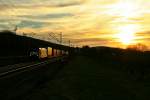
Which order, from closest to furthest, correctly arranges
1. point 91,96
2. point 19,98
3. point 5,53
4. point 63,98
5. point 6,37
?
point 19,98 → point 63,98 → point 91,96 → point 5,53 → point 6,37

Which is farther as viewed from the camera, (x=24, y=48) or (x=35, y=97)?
(x=24, y=48)

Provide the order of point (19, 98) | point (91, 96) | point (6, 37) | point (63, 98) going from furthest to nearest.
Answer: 1. point (6, 37)
2. point (91, 96)
3. point (63, 98)
4. point (19, 98)

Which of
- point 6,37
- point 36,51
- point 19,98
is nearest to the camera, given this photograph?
point 19,98

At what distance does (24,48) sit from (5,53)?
1151cm

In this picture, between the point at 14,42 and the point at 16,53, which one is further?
the point at 14,42

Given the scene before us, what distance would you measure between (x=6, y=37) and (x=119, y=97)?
346ft

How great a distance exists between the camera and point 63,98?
15734 mm

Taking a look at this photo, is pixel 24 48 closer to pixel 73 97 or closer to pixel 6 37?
pixel 6 37

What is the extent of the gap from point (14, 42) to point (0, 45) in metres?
10.5

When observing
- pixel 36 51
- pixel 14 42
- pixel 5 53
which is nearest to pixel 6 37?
pixel 14 42

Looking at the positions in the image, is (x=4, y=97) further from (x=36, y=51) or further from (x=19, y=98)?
(x=36, y=51)

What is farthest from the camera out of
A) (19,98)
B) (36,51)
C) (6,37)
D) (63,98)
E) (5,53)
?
(6,37)

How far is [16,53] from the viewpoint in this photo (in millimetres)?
112062

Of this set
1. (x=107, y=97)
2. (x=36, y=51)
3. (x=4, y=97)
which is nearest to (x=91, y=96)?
(x=107, y=97)
